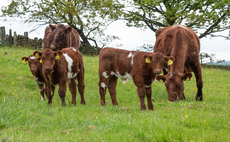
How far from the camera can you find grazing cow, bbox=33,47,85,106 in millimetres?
6177

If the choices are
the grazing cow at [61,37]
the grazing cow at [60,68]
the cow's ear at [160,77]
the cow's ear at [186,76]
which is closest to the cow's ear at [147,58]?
the cow's ear at [160,77]

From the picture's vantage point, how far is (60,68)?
6.44 meters

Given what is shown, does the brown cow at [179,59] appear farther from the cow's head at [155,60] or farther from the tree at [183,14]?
the tree at [183,14]

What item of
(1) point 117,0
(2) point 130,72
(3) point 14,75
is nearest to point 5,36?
(1) point 117,0

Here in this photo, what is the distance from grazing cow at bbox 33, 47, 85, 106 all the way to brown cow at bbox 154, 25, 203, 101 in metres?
2.67

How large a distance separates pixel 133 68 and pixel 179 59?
6.47 ft

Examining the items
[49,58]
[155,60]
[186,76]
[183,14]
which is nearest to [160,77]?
[186,76]

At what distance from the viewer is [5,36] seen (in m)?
26.3

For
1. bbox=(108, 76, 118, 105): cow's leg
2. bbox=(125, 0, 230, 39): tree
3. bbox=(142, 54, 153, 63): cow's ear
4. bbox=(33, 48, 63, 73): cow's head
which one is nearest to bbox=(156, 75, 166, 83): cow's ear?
bbox=(142, 54, 153, 63): cow's ear

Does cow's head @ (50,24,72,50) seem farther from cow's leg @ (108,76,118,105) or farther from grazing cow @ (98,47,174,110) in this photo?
cow's leg @ (108,76,118,105)

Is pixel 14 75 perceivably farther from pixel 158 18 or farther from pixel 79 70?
pixel 158 18

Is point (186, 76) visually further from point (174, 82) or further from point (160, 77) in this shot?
point (160, 77)

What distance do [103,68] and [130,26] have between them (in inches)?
921

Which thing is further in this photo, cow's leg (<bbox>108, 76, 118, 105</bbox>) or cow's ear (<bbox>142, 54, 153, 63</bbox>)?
cow's leg (<bbox>108, 76, 118, 105</bbox>)
